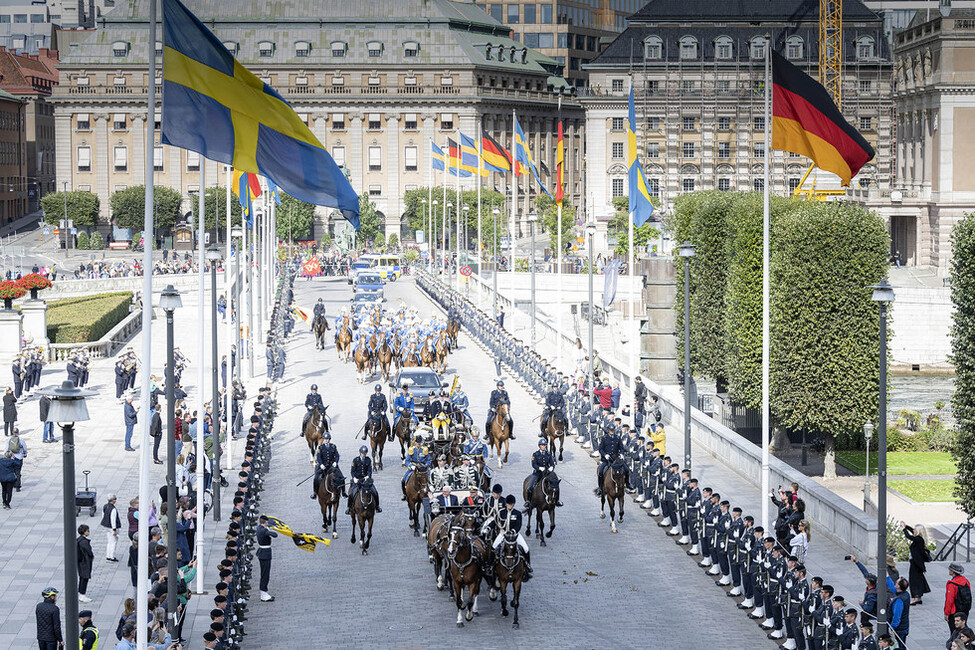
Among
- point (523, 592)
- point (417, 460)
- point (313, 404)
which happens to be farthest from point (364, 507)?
point (313, 404)

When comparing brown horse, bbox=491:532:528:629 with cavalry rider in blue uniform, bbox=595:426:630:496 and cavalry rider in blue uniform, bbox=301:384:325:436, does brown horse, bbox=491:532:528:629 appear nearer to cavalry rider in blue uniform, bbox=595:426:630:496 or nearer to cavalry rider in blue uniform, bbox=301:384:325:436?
cavalry rider in blue uniform, bbox=595:426:630:496

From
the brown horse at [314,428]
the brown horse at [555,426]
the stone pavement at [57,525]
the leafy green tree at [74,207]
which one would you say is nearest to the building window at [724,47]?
the leafy green tree at [74,207]

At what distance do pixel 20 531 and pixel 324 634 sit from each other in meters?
9.63

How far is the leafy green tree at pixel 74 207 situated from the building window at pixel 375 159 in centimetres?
2608

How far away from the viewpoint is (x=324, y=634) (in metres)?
24.3

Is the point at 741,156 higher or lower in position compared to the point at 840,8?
lower

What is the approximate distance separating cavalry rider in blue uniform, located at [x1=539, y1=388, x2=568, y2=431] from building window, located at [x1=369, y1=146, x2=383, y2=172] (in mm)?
113186

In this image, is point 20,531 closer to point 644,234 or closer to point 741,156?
point 644,234

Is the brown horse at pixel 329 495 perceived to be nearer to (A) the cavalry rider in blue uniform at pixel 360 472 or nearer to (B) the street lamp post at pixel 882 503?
(A) the cavalry rider in blue uniform at pixel 360 472

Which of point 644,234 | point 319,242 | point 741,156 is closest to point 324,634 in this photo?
point 644,234

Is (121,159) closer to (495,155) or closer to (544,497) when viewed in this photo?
(495,155)

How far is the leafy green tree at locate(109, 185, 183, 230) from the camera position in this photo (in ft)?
463

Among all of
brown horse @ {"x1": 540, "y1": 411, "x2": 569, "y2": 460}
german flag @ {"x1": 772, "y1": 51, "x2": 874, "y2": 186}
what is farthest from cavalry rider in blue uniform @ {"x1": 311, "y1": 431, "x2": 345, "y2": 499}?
german flag @ {"x1": 772, "y1": 51, "x2": 874, "y2": 186}

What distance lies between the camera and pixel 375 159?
152 meters
